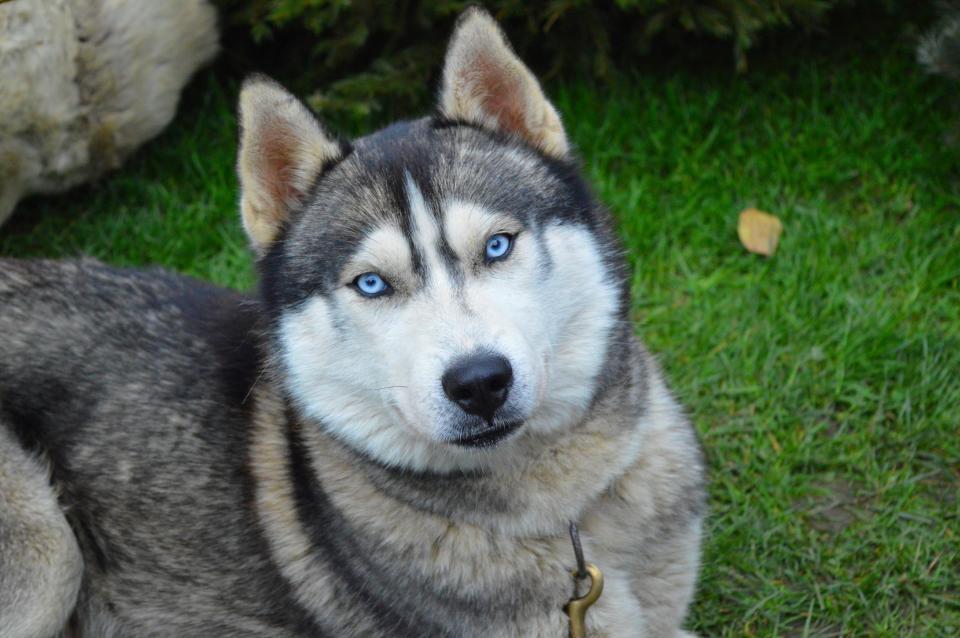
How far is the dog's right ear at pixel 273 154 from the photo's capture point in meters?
3.45

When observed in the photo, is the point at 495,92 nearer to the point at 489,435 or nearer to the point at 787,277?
the point at 489,435

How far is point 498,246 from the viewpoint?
330cm

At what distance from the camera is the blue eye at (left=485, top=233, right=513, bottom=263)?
329cm

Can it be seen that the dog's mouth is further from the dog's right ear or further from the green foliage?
the green foliage

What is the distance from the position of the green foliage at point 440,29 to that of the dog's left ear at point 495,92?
2410mm

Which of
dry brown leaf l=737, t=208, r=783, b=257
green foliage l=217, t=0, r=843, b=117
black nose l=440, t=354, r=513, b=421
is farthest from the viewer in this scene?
green foliage l=217, t=0, r=843, b=117

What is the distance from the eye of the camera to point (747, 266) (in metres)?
5.70

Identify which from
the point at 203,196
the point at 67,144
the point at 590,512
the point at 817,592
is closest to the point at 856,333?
the point at 817,592

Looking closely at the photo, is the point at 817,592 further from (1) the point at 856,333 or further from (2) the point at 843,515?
(1) the point at 856,333

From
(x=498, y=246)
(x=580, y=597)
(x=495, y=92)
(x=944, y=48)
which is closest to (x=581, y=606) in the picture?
(x=580, y=597)

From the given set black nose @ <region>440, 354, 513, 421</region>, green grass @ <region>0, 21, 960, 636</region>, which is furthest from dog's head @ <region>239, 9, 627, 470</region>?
green grass @ <region>0, 21, 960, 636</region>

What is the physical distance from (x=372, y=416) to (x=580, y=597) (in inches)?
35.5

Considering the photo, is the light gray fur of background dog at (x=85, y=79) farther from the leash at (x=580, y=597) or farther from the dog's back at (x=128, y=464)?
the leash at (x=580, y=597)

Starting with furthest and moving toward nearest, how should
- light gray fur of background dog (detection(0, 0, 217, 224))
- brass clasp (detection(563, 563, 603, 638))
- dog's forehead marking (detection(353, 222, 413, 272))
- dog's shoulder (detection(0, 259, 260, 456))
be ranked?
light gray fur of background dog (detection(0, 0, 217, 224)) → dog's shoulder (detection(0, 259, 260, 456)) → brass clasp (detection(563, 563, 603, 638)) → dog's forehead marking (detection(353, 222, 413, 272))
